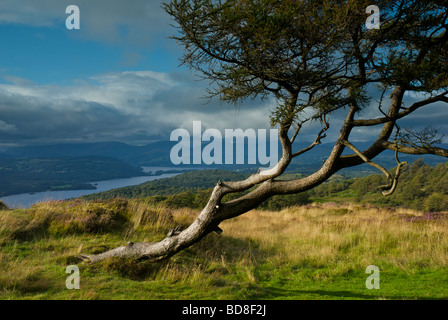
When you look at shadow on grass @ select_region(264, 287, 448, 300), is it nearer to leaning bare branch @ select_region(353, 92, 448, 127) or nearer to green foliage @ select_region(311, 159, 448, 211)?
leaning bare branch @ select_region(353, 92, 448, 127)

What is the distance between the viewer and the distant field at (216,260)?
18.4 feet

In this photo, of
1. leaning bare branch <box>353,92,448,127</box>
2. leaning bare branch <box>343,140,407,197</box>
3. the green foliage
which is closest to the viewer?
leaning bare branch <box>343,140,407,197</box>

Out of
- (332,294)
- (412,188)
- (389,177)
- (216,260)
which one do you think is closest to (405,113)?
(389,177)

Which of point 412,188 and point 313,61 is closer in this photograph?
point 313,61

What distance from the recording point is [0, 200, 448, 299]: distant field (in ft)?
18.4

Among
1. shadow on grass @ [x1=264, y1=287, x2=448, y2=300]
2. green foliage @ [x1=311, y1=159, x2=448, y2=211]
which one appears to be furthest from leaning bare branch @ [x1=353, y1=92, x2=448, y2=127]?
green foliage @ [x1=311, y1=159, x2=448, y2=211]

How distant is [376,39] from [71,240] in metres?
9.98

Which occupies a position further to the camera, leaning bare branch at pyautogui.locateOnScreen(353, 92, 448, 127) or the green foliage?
the green foliage

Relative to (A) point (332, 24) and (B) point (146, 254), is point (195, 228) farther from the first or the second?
(A) point (332, 24)

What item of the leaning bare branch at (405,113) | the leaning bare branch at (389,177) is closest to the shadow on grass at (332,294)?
the leaning bare branch at (389,177)

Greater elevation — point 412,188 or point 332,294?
point 332,294

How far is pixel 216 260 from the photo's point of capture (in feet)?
28.4

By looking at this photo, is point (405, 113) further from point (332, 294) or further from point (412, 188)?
point (412, 188)

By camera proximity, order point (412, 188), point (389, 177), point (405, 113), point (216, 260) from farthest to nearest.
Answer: point (412, 188) < point (216, 260) < point (405, 113) < point (389, 177)
